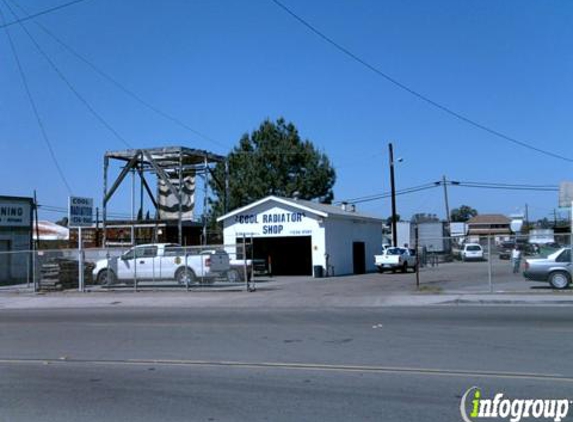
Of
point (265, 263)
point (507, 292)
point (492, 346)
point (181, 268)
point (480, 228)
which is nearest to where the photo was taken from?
point (492, 346)

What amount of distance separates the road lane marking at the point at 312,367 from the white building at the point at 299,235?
27.6m

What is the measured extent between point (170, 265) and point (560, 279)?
1590 centimetres

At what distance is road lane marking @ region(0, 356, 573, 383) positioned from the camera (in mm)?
8664

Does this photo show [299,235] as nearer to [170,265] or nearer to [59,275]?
[170,265]

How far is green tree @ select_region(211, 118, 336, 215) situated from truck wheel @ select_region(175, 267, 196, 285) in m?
28.9

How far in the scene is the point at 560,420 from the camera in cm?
659

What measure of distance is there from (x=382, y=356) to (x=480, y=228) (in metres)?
159

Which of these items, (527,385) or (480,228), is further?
(480,228)

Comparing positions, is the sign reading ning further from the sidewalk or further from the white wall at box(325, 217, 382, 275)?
the white wall at box(325, 217, 382, 275)

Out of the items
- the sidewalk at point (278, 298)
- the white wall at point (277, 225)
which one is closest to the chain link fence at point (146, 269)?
the sidewalk at point (278, 298)

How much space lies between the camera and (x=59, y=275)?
31.5 m

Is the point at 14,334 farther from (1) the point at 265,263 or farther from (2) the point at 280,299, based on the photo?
(1) the point at 265,263

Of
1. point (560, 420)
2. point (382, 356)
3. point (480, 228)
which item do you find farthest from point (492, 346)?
point (480, 228)

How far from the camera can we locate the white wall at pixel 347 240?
Result: 131 feet
